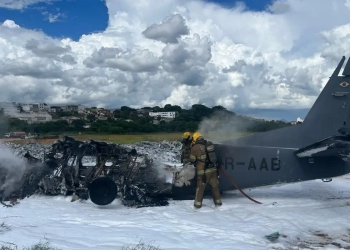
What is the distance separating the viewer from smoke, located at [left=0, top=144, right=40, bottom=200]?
11828 mm

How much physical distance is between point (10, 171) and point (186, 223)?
5.64m

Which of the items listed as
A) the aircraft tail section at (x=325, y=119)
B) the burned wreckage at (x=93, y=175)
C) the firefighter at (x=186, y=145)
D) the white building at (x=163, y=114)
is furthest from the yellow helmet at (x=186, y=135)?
the white building at (x=163, y=114)

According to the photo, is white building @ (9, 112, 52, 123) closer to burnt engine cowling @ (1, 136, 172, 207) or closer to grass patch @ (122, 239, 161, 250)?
burnt engine cowling @ (1, 136, 172, 207)

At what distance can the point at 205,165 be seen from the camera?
1145 centimetres

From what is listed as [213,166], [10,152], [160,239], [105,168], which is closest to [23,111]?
[10,152]

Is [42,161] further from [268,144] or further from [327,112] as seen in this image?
[327,112]

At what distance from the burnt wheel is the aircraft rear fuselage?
3157mm

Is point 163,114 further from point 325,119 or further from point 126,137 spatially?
point 325,119

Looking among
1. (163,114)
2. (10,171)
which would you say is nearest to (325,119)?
(163,114)

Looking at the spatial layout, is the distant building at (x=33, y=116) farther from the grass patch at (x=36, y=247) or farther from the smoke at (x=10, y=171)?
the grass patch at (x=36, y=247)

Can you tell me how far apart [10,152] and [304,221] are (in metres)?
8.38

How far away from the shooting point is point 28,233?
25.7 feet

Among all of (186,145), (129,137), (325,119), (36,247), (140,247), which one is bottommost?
(140,247)

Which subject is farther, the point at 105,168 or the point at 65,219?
the point at 105,168
